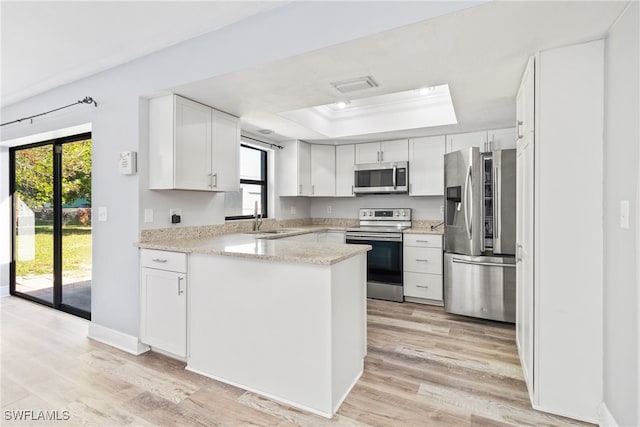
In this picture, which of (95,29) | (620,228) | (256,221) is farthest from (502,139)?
(95,29)

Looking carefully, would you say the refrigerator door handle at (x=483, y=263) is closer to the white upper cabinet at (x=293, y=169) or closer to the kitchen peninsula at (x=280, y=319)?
the kitchen peninsula at (x=280, y=319)

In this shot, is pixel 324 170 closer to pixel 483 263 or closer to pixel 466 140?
pixel 466 140

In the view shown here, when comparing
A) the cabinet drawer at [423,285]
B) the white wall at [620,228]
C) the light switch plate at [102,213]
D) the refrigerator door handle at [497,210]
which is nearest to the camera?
the white wall at [620,228]

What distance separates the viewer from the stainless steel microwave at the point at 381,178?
14.0 ft

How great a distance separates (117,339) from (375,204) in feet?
11.6

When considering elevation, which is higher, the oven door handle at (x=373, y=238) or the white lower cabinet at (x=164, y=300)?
the oven door handle at (x=373, y=238)

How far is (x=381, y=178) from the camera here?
4.38 meters

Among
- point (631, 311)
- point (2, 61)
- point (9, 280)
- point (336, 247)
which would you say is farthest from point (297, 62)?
point (9, 280)

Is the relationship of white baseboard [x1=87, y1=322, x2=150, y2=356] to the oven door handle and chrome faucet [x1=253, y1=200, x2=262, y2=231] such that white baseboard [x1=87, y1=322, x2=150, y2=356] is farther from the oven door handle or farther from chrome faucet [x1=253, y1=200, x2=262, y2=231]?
the oven door handle

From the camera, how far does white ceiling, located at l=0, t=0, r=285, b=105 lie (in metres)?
1.97

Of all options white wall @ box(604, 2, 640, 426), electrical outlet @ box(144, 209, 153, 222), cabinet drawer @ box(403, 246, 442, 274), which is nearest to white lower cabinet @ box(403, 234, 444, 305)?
cabinet drawer @ box(403, 246, 442, 274)

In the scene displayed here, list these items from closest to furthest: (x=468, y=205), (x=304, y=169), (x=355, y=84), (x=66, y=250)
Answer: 1. (x=355, y=84)
2. (x=468, y=205)
3. (x=66, y=250)
4. (x=304, y=169)

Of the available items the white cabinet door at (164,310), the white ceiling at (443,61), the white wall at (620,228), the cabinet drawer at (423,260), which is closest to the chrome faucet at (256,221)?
the white ceiling at (443,61)

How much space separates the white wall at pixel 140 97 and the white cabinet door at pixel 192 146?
0.27 m
